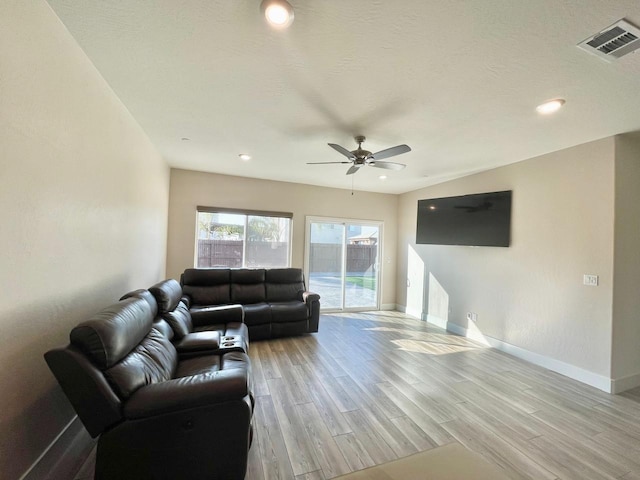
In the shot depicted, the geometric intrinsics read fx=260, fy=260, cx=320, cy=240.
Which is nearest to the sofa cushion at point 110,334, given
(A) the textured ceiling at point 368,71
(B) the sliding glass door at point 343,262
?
(A) the textured ceiling at point 368,71

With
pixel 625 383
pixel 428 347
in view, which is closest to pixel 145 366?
pixel 428 347

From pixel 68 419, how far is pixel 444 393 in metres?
3.16

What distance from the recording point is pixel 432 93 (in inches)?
86.1

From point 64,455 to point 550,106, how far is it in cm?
452

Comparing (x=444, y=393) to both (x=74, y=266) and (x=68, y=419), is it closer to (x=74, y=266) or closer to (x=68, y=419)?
(x=68, y=419)

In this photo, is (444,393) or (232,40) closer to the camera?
(232,40)

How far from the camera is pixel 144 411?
1406mm

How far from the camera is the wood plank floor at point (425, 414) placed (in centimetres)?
182

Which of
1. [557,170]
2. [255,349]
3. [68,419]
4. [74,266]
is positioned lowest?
[255,349]

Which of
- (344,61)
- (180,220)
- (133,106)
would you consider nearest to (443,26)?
(344,61)

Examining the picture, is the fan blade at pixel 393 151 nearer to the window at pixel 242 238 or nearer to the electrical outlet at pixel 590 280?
the electrical outlet at pixel 590 280

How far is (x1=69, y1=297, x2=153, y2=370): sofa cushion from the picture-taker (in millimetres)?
1405

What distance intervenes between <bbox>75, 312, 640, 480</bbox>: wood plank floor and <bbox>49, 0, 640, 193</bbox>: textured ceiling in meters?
2.76

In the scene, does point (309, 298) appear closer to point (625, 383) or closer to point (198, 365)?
point (198, 365)
